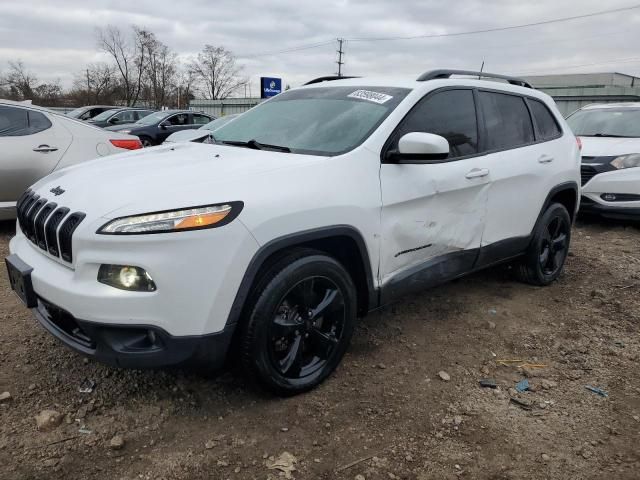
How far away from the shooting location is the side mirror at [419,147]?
288 cm

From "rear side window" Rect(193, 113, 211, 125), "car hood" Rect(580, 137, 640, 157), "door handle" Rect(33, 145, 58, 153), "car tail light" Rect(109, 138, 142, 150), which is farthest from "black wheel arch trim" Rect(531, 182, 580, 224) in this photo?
"rear side window" Rect(193, 113, 211, 125)

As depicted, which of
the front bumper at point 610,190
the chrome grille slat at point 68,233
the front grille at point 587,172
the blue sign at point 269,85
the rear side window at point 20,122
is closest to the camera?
the chrome grille slat at point 68,233

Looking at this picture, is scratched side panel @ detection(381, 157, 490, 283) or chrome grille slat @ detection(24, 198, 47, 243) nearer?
chrome grille slat @ detection(24, 198, 47, 243)

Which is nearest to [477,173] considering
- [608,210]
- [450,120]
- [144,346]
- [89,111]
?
[450,120]

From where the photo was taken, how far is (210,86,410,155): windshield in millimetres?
3072

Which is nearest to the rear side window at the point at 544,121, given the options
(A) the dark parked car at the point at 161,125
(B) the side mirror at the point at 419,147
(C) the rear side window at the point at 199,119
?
(B) the side mirror at the point at 419,147

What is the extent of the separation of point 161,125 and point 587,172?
10.0 meters

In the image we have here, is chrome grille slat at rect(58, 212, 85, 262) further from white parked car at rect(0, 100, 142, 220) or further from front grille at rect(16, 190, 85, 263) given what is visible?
white parked car at rect(0, 100, 142, 220)

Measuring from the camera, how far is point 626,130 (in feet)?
25.2

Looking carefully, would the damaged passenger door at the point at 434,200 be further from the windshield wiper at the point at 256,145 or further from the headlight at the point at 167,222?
the headlight at the point at 167,222

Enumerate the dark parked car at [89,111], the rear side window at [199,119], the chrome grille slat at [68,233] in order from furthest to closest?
the dark parked car at [89,111]
the rear side window at [199,119]
the chrome grille slat at [68,233]

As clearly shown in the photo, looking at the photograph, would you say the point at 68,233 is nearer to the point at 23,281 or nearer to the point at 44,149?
the point at 23,281

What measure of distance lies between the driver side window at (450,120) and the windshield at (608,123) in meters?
5.17

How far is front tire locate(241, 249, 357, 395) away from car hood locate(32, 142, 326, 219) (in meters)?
0.44
